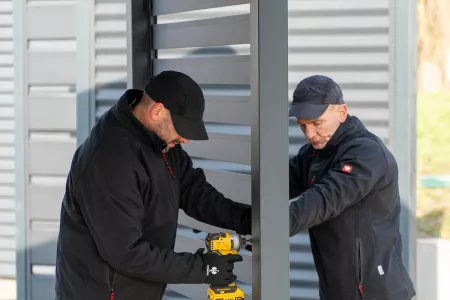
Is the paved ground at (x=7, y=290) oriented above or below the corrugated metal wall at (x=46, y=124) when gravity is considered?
below

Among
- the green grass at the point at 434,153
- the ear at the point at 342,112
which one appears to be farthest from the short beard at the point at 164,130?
the green grass at the point at 434,153

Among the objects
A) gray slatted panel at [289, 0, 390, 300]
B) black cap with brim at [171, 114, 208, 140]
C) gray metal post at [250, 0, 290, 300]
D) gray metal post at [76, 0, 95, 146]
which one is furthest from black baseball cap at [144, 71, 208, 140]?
gray metal post at [76, 0, 95, 146]

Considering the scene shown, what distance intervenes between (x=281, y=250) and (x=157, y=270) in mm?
539

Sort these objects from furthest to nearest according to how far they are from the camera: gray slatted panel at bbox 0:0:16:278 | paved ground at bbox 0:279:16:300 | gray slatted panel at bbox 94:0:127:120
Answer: gray slatted panel at bbox 0:0:16:278
paved ground at bbox 0:279:16:300
gray slatted panel at bbox 94:0:127:120

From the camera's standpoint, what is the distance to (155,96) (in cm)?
357

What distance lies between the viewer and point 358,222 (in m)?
4.07

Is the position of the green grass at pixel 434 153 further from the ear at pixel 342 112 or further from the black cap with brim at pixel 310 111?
the black cap with brim at pixel 310 111

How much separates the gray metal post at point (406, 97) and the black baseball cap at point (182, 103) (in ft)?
7.43

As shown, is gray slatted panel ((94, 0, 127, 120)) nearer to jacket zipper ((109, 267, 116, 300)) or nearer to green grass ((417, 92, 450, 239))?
jacket zipper ((109, 267, 116, 300))

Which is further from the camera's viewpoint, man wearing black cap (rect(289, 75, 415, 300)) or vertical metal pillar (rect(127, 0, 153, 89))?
vertical metal pillar (rect(127, 0, 153, 89))

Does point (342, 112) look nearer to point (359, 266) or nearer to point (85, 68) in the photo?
point (359, 266)

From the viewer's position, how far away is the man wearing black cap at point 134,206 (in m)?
3.53

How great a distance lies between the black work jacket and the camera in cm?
397

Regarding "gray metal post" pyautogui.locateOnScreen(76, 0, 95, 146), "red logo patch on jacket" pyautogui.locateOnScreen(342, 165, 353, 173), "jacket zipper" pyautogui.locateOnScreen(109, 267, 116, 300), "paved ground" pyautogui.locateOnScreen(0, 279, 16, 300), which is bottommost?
"paved ground" pyautogui.locateOnScreen(0, 279, 16, 300)
